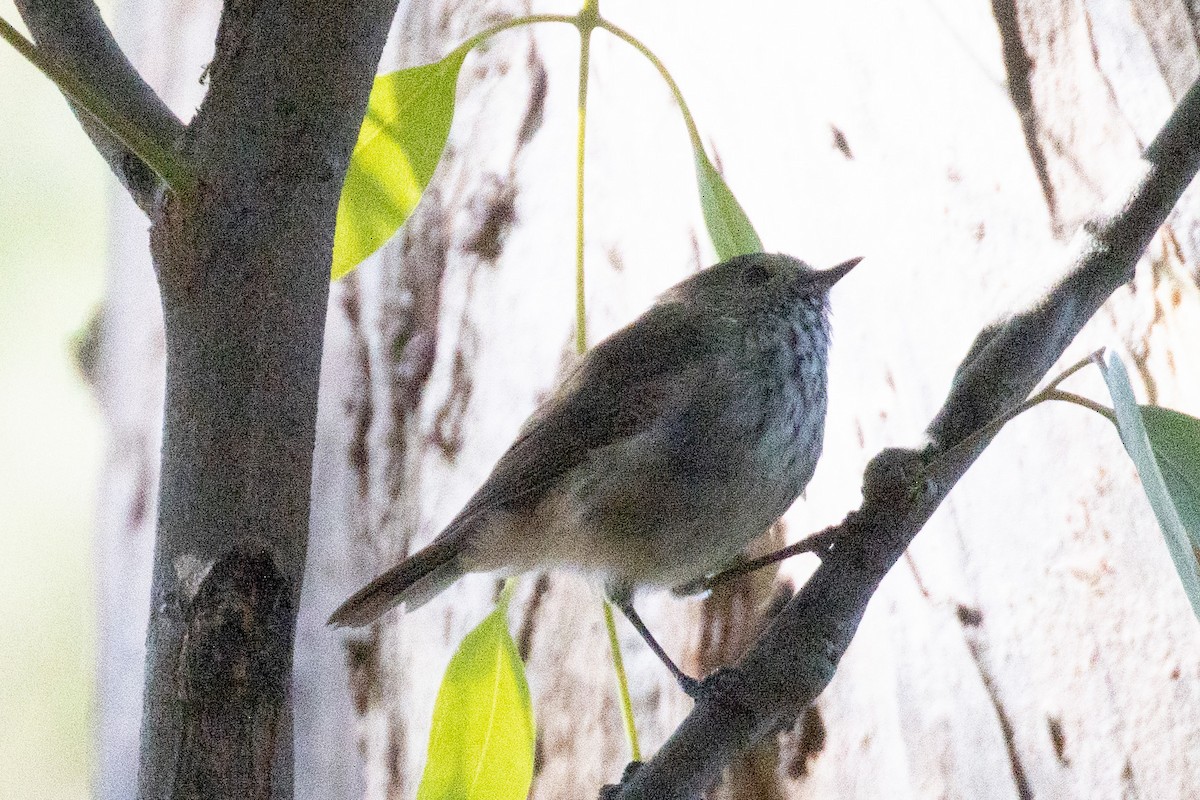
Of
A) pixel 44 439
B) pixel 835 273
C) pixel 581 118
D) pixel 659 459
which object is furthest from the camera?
pixel 44 439

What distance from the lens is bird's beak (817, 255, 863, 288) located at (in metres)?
1.42

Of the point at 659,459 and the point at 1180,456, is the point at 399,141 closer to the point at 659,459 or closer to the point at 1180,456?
the point at 659,459

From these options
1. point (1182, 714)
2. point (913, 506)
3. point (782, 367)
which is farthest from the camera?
point (782, 367)

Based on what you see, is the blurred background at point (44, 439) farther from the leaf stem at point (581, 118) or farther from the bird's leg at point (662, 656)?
the leaf stem at point (581, 118)

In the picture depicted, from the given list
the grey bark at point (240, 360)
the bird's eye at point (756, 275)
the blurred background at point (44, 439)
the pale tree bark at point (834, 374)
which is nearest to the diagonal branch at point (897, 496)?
the pale tree bark at point (834, 374)

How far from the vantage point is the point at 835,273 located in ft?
4.81

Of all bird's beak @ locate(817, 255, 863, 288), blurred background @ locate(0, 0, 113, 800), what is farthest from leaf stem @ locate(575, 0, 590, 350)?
blurred background @ locate(0, 0, 113, 800)

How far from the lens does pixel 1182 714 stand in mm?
1159

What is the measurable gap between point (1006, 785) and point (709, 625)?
0.46 metres

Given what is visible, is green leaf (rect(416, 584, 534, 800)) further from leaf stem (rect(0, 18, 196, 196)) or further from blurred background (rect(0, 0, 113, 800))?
blurred background (rect(0, 0, 113, 800))

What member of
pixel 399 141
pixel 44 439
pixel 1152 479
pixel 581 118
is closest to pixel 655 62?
pixel 581 118

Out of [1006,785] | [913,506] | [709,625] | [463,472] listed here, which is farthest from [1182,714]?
[463,472]

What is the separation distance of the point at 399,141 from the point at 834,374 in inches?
28.5

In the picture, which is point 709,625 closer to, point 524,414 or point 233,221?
point 524,414
